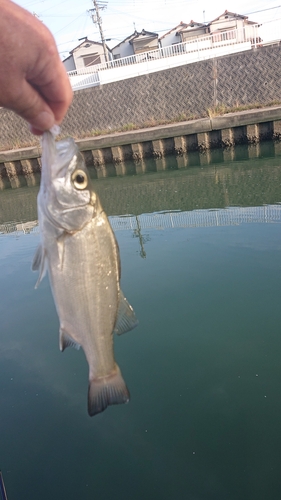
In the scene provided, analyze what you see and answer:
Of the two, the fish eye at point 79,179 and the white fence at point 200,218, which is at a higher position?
the fish eye at point 79,179

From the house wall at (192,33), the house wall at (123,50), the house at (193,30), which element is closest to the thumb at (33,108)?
the house at (193,30)

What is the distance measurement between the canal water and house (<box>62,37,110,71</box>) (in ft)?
150

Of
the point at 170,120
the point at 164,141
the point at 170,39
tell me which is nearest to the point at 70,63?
the point at 170,39

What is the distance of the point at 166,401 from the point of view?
434 centimetres

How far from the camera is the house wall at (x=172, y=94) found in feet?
60.6

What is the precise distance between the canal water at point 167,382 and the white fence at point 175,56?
52.8 feet

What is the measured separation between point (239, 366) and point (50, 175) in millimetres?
3643

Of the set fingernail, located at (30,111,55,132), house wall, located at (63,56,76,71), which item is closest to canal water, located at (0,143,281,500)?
fingernail, located at (30,111,55,132)

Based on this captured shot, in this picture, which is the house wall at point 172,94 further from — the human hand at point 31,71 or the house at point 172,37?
the house at point 172,37

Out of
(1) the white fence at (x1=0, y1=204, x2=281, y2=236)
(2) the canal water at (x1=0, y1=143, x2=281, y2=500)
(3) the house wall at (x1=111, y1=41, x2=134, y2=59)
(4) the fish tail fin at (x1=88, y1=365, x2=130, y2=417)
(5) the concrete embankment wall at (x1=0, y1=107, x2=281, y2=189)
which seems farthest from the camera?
(3) the house wall at (x1=111, y1=41, x2=134, y2=59)

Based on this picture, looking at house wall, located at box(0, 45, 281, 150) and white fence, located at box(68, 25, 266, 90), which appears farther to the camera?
white fence, located at box(68, 25, 266, 90)

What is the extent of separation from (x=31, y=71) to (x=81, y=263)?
83 centimetres

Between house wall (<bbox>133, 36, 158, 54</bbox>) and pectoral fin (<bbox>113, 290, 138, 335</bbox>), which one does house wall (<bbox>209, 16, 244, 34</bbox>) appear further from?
pectoral fin (<bbox>113, 290, 138, 335</bbox>)

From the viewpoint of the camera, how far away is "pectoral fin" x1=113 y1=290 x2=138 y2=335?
6.57 feet
